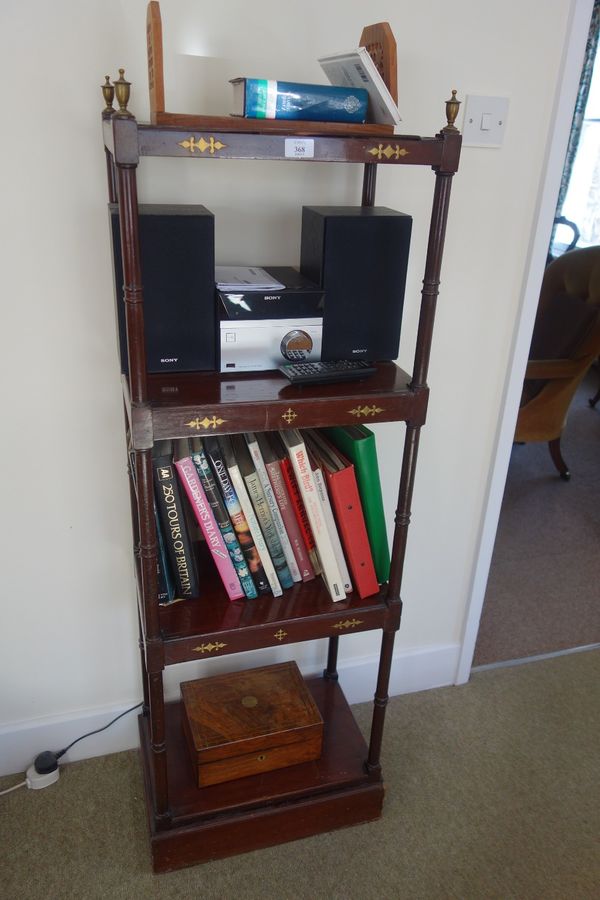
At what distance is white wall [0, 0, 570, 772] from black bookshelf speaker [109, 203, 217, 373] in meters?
0.16

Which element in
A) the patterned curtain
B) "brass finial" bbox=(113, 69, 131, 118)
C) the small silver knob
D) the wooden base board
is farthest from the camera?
the patterned curtain

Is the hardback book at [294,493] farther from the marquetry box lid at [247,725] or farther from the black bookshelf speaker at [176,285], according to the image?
the marquetry box lid at [247,725]

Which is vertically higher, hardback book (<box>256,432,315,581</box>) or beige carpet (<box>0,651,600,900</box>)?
hardback book (<box>256,432,315,581</box>)

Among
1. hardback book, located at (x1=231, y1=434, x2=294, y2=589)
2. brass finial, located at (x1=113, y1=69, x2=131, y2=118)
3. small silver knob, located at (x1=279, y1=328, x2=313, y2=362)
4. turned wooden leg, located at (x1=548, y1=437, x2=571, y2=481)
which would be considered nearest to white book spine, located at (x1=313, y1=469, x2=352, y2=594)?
hardback book, located at (x1=231, y1=434, x2=294, y2=589)

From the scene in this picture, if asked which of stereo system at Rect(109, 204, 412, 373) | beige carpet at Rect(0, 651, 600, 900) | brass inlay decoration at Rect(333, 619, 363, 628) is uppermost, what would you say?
stereo system at Rect(109, 204, 412, 373)

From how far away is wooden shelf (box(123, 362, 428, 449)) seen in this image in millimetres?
1109

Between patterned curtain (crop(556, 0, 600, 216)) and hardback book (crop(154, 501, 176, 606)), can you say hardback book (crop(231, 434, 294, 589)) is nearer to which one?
hardback book (crop(154, 501, 176, 606))

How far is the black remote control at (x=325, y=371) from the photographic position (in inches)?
46.9

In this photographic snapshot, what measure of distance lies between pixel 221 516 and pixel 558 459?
7.30ft

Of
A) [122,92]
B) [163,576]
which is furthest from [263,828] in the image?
[122,92]

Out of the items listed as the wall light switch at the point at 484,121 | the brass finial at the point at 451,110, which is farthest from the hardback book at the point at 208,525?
the wall light switch at the point at 484,121

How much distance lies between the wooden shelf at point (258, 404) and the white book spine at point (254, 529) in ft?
0.53

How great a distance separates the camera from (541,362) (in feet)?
8.80

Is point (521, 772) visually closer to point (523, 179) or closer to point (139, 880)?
point (139, 880)
